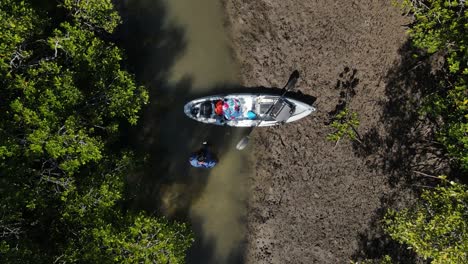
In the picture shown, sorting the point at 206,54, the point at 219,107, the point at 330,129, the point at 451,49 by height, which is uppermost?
the point at 451,49

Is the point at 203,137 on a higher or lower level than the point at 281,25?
lower

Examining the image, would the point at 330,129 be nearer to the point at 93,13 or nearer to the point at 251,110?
the point at 251,110

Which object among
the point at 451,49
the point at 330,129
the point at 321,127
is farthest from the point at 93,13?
the point at 451,49

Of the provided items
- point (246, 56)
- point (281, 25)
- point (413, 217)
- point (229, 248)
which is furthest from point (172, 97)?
point (413, 217)

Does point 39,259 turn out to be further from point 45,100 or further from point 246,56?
point 246,56

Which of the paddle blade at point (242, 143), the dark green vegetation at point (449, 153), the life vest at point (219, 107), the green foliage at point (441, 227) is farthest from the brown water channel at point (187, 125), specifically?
the dark green vegetation at point (449, 153)
